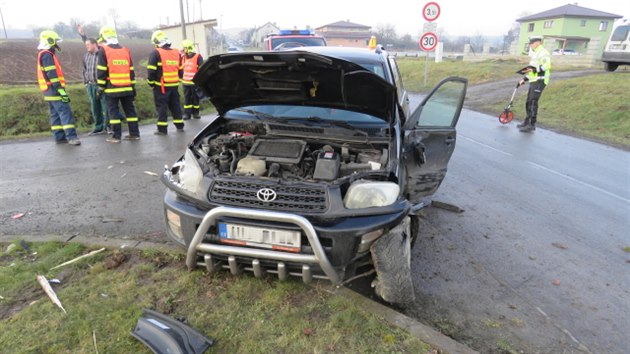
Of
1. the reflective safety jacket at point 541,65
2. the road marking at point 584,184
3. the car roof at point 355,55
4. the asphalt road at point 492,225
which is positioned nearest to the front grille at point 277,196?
the asphalt road at point 492,225

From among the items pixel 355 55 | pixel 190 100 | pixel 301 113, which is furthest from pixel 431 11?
pixel 301 113

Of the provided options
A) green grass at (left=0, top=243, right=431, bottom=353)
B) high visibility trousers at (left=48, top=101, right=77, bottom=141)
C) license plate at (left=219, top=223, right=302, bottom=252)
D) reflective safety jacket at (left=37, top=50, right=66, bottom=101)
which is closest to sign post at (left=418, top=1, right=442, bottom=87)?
high visibility trousers at (left=48, top=101, right=77, bottom=141)

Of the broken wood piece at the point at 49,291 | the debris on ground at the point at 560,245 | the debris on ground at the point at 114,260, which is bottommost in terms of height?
the debris on ground at the point at 560,245

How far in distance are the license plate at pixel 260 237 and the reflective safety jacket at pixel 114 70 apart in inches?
235

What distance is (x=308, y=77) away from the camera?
3.36m

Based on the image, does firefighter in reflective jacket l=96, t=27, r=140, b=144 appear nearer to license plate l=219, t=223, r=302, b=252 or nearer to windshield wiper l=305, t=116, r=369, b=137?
windshield wiper l=305, t=116, r=369, b=137

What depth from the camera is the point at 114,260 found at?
3.30m

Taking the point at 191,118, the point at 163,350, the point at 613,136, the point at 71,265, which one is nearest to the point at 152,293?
the point at 163,350

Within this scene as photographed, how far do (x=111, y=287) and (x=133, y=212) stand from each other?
1.70 metres

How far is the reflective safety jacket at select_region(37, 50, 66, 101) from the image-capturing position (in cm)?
683

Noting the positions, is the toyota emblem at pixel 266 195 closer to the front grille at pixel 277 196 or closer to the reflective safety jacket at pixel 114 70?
the front grille at pixel 277 196

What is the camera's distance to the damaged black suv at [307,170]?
8.54 feet

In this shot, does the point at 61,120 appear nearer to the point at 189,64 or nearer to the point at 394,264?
the point at 189,64

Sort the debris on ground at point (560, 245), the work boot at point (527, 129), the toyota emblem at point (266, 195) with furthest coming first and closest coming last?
the work boot at point (527, 129) → the debris on ground at point (560, 245) → the toyota emblem at point (266, 195)
